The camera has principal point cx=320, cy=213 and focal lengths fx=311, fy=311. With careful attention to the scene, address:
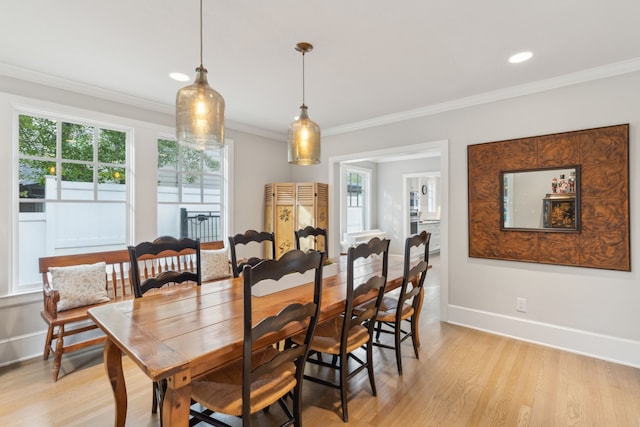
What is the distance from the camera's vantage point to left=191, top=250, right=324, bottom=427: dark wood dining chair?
1309 mm

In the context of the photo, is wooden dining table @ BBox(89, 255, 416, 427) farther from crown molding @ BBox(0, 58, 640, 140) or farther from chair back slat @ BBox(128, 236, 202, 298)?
crown molding @ BBox(0, 58, 640, 140)

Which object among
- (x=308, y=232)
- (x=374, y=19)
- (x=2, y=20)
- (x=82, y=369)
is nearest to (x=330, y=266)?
(x=308, y=232)

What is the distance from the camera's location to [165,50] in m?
2.41

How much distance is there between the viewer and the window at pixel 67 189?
2.94m

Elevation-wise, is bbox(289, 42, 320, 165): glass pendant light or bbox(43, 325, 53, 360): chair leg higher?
bbox(289, 42, 320, 165): glass pendant light

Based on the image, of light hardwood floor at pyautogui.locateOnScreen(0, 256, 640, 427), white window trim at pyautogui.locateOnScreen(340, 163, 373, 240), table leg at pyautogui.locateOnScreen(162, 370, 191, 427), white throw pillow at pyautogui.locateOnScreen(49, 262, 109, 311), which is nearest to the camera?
table leg at pyautogui.locateOnScreen(162, 370, 191, 427)

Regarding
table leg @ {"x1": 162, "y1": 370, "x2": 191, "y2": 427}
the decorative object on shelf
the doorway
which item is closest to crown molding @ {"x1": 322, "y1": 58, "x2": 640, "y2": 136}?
the doorway

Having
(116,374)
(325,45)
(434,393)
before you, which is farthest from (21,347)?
(325,45)

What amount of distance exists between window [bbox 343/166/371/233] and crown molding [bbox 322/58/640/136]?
2.80 m

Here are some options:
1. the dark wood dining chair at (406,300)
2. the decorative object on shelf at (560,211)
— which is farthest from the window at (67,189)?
the decorative object on shelf at (560,211)

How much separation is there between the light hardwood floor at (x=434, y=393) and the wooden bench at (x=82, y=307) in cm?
22

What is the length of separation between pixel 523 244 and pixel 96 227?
4482 millimetres

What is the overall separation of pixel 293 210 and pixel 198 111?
10.00 feet

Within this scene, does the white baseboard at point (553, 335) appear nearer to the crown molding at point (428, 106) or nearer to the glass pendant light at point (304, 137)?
the crown molding at point (428, 106)
